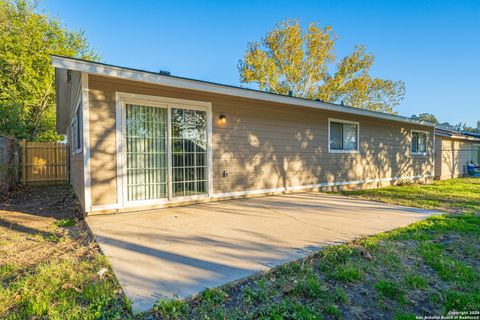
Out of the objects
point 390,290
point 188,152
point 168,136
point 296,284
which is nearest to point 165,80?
point 168,136

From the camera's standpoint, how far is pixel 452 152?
1365cm

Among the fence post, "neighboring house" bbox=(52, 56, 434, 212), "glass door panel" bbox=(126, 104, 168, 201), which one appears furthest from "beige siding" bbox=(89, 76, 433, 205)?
the fence post

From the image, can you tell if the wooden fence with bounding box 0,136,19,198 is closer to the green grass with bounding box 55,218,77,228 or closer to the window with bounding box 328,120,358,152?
the green grass with bounding box 55,218,77,228

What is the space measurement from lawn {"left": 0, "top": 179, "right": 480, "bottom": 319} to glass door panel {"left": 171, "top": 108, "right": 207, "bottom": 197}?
2.17m

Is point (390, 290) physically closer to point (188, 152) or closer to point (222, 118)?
point (188, 152)

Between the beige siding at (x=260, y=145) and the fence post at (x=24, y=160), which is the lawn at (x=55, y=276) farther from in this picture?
the fence post at (x=24, y=160)

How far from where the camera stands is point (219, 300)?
194 cm

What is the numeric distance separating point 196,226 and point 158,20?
42.5 feet

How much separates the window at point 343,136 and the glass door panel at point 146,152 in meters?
5.34

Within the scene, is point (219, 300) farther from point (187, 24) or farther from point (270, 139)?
point (187, 24)

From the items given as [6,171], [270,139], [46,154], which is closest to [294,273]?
[270,139]

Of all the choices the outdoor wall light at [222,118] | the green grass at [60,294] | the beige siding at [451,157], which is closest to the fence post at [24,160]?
the outdoor wall light at [222,118]

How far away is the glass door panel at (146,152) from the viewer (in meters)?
4.79

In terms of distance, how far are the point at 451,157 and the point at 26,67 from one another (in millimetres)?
24236
